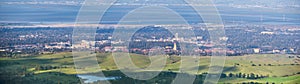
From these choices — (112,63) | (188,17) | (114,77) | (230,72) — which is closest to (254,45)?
(188,17)

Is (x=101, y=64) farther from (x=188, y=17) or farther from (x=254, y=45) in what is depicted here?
(x=188, y=17)

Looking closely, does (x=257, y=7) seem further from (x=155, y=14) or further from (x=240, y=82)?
(x=240, y=82)

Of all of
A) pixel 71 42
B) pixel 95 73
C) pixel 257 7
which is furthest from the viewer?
pixel 257 7

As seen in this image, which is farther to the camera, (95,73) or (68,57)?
(68,57)

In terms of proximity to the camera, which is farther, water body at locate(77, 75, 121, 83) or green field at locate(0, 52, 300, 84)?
green field at locate(0, 52, 300, 84)

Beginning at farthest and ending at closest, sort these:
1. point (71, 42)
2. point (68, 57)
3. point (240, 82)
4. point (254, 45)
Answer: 1. point (254, 45)
2. point (71, 42)
3. point (68, 57)
4. point (240, 82)

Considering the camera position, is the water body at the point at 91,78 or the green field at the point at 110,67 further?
the green field at the point at 110,67

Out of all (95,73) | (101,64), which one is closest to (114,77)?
(95,73)

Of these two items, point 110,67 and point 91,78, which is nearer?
point 91,78
